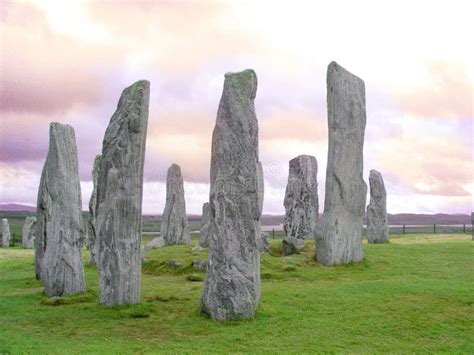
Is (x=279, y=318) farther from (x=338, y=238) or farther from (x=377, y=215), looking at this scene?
(x=377, y=215)

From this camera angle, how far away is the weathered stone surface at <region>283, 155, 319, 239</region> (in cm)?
2914

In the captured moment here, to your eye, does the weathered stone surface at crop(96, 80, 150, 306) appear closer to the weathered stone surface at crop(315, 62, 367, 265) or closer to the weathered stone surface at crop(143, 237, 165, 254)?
the weathered stone surface at crop(315, 62, 367, 265)

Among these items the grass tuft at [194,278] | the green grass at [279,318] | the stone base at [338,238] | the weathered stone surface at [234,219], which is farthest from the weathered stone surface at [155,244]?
the weathered stone surface at [234,219]

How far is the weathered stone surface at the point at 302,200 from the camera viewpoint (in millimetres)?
29141

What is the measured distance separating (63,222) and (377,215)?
19.7 meters

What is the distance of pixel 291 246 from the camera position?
22.6m

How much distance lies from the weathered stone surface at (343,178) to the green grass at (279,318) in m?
1.30

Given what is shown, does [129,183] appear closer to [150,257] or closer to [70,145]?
[70,145]

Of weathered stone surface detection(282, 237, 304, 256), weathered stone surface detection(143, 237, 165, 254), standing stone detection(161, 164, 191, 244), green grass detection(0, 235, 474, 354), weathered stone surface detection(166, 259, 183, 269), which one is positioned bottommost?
green grass detection(0, 235, 474, 354)

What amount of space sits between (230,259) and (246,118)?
304cm

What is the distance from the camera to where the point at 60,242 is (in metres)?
14.8

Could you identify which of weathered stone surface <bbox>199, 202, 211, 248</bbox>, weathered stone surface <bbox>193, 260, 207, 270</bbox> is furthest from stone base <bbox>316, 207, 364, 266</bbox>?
weathered stone surface <bbox>199, 202, 211, 248</bbox>

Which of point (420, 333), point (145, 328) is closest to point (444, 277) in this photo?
point (420, 333)

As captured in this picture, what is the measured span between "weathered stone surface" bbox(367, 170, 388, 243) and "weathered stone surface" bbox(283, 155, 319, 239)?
3.18 m
